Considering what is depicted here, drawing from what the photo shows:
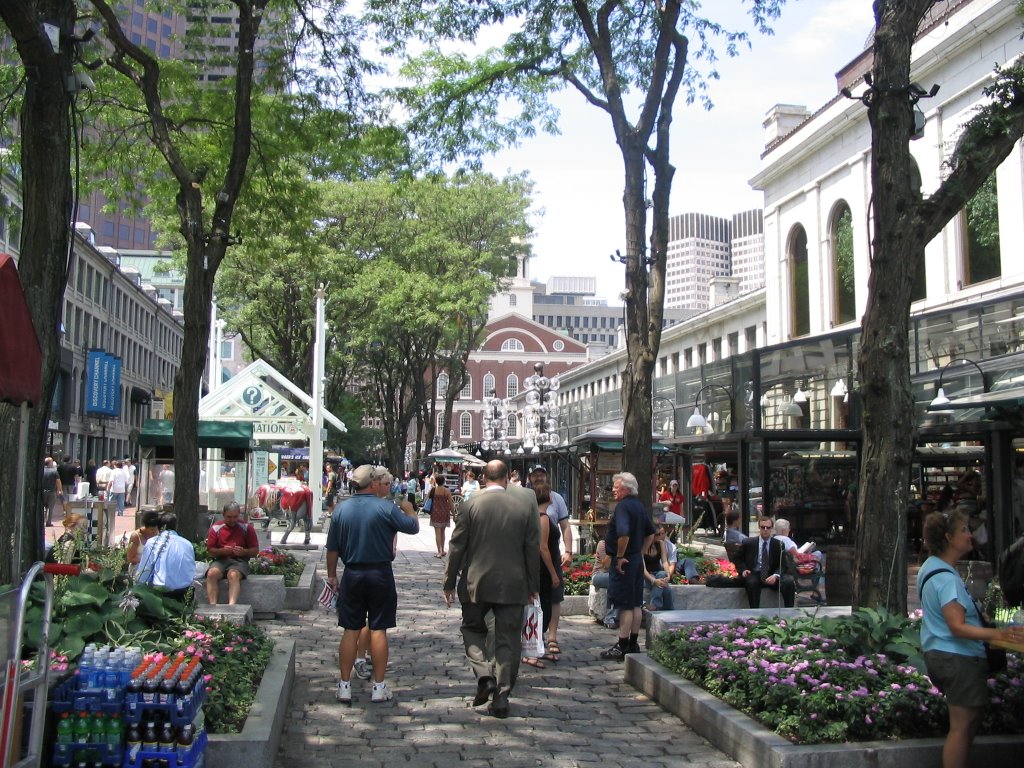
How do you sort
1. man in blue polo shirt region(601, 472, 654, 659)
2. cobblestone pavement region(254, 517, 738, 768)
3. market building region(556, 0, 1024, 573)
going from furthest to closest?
market building region(556, 0, 1024, 573), man in blue polo shirt region(601, 472, 654, 659), cobblestone pavement region(254, 517, 738, 768)

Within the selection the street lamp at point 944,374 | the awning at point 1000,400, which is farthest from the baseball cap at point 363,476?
the street lamp at point 944,374

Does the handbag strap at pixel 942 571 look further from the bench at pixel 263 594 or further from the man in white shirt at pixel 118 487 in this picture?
the man in white shirt at pixel 118 487

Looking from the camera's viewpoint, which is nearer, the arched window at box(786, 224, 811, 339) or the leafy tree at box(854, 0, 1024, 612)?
the leafy tree at box(854, 0, 1024, 612)

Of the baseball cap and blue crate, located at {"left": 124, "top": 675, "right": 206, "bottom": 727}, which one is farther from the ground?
the baseball cap

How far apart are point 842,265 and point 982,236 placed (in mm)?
6018

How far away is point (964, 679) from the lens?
17.3 ft

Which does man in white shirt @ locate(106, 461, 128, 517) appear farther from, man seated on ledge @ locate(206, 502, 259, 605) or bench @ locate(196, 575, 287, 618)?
man seated on ledge @ locate(206, 502, 259, 605)

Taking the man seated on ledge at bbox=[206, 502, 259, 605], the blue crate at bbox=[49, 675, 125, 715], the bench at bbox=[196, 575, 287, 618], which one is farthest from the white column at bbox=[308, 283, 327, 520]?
the blue crate at bbox=[49, 675, 125, 715]

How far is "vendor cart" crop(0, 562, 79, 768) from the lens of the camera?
4.16 meters

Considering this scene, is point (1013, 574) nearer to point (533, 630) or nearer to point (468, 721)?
point (468, 721)

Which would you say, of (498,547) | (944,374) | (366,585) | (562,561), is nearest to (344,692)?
(366,585)

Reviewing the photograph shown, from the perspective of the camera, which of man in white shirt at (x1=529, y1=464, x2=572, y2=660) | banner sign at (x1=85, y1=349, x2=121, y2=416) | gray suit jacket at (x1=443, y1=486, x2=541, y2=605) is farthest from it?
banner sign at (x1=85, y1=349, x2=121, y2=416)

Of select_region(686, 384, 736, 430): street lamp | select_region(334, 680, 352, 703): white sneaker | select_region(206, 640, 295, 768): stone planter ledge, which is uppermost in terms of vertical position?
select_region(686, 384, 736, 430): street lamp

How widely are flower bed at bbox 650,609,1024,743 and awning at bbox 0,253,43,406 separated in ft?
14.3
